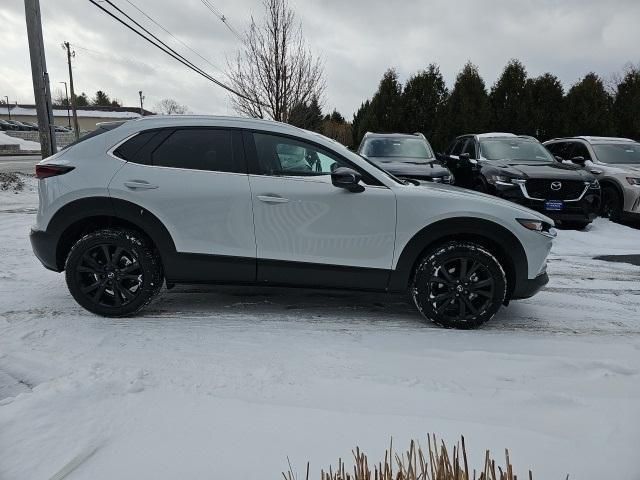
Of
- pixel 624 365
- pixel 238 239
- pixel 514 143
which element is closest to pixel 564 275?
pixel 624 365

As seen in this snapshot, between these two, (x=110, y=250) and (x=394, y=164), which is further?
(x=394, y=164)

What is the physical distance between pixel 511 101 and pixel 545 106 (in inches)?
49.5

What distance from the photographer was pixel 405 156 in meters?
9.37

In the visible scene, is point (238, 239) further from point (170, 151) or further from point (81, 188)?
point (81, 188)

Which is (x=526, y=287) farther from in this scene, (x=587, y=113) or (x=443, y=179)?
(x=587, y=113)

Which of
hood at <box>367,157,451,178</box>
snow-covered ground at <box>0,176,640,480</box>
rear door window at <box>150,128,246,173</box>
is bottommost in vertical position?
snow-covered ground at <box>0,176,640,480</box>

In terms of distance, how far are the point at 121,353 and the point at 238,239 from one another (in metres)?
1.25

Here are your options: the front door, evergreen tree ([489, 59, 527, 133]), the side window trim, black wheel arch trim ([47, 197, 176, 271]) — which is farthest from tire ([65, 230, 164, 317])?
evergreen tree ([489, 59, 527, 133])

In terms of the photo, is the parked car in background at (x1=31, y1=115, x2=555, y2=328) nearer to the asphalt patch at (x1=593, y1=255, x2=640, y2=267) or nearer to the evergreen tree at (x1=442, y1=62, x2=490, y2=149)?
the asphalt patch at (x1=593, y1=255, x2=640, y2=267)

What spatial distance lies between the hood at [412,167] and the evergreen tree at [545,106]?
10.7 metres

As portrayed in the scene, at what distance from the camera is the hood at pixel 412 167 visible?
814 centimetres

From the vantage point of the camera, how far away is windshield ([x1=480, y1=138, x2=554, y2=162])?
9.57m

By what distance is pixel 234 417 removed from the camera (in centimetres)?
252

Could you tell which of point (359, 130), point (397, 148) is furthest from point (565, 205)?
point (359, 130)
